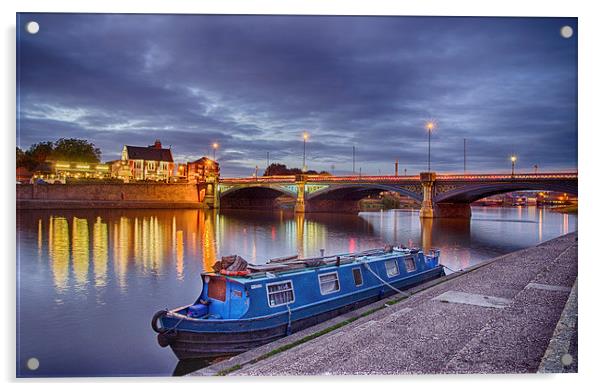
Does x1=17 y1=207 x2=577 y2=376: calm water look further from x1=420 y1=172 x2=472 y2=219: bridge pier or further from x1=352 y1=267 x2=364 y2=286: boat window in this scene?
x1=420 y1=172 x2=472 y2=219: bridge pier

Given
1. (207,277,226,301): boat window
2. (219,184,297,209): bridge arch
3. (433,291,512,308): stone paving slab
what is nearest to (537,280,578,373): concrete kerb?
(433,291,512,308): stone paving slab

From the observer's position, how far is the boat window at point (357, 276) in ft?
34.8

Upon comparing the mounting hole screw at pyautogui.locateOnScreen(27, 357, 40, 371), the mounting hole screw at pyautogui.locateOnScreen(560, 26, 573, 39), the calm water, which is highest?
the mounting hole screw at pyautogui.locateOnScreen(560, 26, 573, 39)

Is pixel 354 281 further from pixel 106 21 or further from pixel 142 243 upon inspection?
pixel 142 243

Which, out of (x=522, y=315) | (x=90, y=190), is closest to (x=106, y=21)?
(x=522, y=315)

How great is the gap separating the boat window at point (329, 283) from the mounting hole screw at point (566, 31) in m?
6.10

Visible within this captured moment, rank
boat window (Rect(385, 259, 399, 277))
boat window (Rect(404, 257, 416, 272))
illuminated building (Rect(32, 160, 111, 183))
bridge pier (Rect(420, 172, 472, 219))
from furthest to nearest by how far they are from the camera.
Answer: bridge pier (Rect(420, 172, 472, 219)), illuminated building (Rect(32, 160, 111, 183)), boat window (Rect(404, 257, 416, 272)), boat window (Rect(385, 259, 399, 277))

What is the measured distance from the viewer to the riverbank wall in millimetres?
44562

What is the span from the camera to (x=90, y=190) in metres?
50.3

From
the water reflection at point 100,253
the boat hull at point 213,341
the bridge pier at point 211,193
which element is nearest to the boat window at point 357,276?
the boat hull at point 213,341

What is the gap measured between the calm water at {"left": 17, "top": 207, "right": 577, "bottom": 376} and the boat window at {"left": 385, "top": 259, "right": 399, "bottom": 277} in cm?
542

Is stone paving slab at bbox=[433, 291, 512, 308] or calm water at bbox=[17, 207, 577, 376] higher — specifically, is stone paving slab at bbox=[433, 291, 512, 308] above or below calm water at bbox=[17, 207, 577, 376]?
above

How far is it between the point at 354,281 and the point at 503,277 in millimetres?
3884

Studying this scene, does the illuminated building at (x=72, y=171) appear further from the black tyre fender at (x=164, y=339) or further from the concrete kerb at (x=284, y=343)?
the concrete kerb at (x=284, y=343)
